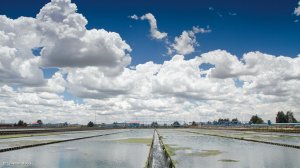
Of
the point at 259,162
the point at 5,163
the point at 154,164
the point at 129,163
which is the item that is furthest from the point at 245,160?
the point at 5,163

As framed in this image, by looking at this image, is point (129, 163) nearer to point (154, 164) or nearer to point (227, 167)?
point (154, 164)

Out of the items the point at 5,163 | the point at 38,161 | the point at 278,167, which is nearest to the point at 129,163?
the point at 38,161

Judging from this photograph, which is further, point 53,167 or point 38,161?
point 38,161

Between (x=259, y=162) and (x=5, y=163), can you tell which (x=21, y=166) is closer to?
(x=5, y=163)

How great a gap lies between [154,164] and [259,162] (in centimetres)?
1004

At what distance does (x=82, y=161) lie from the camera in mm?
30906

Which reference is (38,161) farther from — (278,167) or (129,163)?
(278,167)

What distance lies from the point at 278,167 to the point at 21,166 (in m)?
22.0

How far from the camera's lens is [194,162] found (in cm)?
2934

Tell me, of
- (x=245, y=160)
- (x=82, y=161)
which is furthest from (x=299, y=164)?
(x=82, y=161)

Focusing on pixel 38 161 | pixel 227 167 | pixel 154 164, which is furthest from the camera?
pixel 38 161

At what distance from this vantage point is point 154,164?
92.6 feet

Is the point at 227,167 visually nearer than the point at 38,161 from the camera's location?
Yes

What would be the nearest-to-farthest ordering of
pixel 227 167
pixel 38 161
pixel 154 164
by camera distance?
pixel 227 167
pixel 154 164
pixel 38 161
